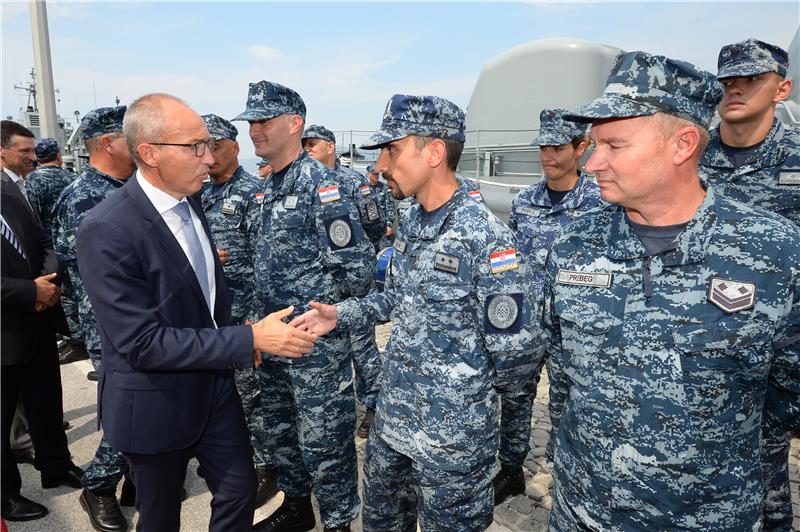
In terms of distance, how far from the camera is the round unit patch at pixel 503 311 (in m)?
1.90

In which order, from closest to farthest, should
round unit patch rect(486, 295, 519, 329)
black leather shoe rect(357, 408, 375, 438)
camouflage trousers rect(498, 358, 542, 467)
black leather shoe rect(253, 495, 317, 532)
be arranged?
round unit patch rect(486, 295, 519, 329)
black leather shoe rect(253, 495, 317, 532)
camouflage trousers rect(498, 358, 542, 467)
black leather shoe rect(357, 408, 375, 438)

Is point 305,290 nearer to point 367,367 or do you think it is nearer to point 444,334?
point 444,334

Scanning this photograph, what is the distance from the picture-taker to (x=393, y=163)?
7.07 ft

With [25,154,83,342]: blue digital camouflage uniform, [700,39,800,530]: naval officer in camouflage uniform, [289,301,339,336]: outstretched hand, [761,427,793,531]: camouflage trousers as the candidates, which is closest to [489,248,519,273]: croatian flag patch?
[289,301,339,336]: outstretched hand

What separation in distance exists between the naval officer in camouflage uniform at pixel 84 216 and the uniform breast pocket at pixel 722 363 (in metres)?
3.14

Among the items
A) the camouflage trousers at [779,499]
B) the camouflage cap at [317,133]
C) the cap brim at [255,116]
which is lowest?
the camouflage trousers at [779,499]

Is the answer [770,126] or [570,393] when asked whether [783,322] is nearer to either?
[570,393]

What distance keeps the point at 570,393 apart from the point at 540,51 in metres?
7.90

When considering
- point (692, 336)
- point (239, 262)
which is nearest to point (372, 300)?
point (692, 336)

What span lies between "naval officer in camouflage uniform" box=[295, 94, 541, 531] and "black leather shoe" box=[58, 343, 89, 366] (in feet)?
17.1

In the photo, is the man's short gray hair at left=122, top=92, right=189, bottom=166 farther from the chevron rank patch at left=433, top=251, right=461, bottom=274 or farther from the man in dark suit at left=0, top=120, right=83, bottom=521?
the man in dark suit at left=0, top=120, right=83, bottom=521

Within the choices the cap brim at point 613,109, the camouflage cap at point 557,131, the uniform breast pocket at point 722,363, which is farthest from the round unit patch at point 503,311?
the camouflage cap at point 557,131

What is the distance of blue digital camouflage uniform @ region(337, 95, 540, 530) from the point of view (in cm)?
194

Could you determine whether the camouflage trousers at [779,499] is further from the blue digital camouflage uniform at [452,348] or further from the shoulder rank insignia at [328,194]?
the shoulder rank insignia at [328,194]
